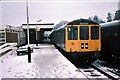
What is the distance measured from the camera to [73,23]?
845 inches

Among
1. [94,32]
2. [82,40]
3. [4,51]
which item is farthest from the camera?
[4,51]

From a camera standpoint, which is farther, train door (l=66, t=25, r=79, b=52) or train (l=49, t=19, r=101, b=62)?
train door (l=66, t=25, r=79, b=52)

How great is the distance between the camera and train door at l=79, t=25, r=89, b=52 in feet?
69.1

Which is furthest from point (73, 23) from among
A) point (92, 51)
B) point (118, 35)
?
point (118, 35)

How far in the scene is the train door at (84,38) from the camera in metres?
21.1

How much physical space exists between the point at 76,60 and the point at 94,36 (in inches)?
90.0

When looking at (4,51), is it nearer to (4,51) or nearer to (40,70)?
(4,51)

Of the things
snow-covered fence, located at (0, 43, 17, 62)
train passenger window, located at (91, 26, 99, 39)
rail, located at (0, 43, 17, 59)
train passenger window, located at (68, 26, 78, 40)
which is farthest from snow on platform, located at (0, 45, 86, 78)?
rail, located at (0, 43, 17, 59)

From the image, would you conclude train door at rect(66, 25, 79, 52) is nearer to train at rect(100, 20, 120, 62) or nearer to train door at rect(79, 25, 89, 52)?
train door at rect(79, 25, 89, 52)

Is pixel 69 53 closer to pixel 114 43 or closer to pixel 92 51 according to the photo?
pixel 92 51

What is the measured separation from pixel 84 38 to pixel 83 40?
0.19 metres

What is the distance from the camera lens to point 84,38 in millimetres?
21312

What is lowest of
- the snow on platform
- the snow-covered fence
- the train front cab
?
the snow on platform

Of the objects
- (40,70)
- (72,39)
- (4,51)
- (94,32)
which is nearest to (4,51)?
(4,51)
